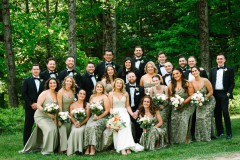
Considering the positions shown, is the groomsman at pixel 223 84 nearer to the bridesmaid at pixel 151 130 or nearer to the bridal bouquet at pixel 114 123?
the bridesmaid at pixel 151 130

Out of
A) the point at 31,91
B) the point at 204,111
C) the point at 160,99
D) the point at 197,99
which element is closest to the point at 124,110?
the point at 160,99

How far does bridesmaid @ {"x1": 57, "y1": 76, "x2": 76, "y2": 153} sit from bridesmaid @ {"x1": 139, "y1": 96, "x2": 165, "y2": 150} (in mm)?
1848

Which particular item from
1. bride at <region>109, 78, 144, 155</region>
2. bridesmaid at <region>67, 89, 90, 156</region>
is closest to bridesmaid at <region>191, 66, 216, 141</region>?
bride at <region>109, 78, 144, 155</region>

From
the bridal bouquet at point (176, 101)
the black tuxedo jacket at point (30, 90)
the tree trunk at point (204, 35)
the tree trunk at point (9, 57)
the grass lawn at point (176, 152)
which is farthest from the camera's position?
the tree trunk at point (204, 35)

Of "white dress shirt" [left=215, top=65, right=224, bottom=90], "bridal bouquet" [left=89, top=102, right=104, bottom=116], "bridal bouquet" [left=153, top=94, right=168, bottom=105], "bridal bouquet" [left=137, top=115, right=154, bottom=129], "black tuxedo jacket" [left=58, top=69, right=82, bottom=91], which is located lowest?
"bridal bouquet" [left=137, top=115, right=154, bottom=129]

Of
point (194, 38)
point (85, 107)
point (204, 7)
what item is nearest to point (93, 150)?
point (85, 107)

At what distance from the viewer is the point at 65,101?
762 cm

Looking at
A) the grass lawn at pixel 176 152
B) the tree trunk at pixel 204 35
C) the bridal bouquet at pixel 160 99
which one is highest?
the tree trunk at pixel 204 35

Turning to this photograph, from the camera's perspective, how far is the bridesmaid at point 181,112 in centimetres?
785

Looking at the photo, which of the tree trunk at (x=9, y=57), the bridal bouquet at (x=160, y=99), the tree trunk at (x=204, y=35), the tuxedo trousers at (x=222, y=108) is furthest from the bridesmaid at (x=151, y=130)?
the tree trunk at (x=9, y=57)

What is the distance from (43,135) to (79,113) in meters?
1.27

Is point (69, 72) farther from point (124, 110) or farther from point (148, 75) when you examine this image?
point (148, 75)

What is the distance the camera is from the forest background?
12.9 meters

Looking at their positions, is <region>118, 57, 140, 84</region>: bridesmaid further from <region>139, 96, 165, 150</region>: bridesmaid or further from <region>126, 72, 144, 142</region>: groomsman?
<region>139, 96, 165, 150</region>: bridesmaid
